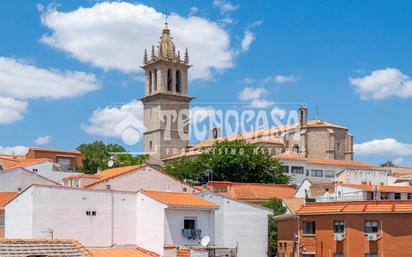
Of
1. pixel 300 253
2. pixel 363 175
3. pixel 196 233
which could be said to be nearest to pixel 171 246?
pixel 196 233

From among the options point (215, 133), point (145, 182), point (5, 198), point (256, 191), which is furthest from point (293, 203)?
point (215, 133)

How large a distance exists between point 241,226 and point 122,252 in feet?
45.1

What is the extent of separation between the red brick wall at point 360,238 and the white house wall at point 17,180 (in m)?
29.8

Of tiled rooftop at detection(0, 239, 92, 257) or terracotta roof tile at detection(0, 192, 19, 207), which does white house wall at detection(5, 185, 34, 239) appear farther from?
tiled rooftop at detection(0, 239, 92, 257)

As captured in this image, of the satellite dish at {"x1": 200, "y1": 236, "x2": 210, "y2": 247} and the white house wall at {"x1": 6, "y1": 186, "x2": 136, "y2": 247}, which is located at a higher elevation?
the white house wall at {"x1": 6, "y1": 186, "x2": 136, "y2": 247}

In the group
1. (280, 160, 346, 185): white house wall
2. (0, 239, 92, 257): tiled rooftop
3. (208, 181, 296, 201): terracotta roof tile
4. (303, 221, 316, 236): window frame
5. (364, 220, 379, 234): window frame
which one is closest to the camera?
(0, 239, 92, 257): tiled rooftop

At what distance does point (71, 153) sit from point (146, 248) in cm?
7227

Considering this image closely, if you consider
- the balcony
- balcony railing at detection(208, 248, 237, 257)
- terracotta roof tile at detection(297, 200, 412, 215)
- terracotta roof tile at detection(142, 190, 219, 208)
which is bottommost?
balcony railing at detection(208, 248, 237, 257)

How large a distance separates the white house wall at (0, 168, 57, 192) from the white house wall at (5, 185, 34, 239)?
22.2 metres

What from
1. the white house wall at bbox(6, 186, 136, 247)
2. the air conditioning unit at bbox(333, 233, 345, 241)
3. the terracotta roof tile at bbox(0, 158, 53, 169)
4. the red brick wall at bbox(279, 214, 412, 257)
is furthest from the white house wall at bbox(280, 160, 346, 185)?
the white house wall at bbox(6, 186, 136, 247)

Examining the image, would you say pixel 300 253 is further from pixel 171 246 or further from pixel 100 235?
pixel 100 235

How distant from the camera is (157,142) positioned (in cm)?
15638

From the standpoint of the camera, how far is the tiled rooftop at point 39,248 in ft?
99.1

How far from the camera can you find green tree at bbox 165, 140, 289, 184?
99.4 m
